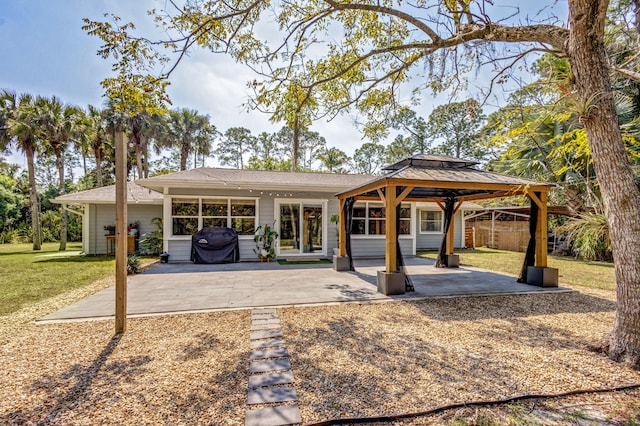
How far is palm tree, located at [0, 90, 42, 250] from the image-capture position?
13461mm

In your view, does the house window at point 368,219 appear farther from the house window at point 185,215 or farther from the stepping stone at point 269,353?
the stepping stone at point 269,353

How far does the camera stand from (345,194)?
8.55 meters

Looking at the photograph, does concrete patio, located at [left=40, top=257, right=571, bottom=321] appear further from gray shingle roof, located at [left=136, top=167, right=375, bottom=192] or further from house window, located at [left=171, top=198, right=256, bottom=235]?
gray shingle roof, located at [left=136, top=167, right=375, bottom=192]

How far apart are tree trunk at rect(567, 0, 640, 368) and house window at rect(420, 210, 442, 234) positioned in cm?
1144

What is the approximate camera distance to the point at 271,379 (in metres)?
2.81

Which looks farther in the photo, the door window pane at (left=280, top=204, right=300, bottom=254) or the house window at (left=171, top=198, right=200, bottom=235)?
Answer: the door window pane at (left=280, top=204, right=300, bottom=254)

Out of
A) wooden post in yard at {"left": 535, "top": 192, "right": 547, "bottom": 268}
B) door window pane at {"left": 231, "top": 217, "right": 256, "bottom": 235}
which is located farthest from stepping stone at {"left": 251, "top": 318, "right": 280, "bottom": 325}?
door window pane at {"left": 231, "top": 217, "right": 256, "bottom": 235}

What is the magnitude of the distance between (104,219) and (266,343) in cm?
1239

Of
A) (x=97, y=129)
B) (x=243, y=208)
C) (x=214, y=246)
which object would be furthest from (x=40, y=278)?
(x=97, y=129)

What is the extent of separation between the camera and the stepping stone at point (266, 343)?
3553mm

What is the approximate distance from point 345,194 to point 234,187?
4.12 meters

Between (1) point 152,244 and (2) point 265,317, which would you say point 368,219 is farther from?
(1) point 152,244

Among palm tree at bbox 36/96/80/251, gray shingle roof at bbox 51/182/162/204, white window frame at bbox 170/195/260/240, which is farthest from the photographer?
palm tree at bbox 36/96/80/251

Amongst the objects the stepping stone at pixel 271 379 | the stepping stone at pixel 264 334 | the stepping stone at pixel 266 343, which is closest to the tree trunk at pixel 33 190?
the stepping stone at pixel 264 334
